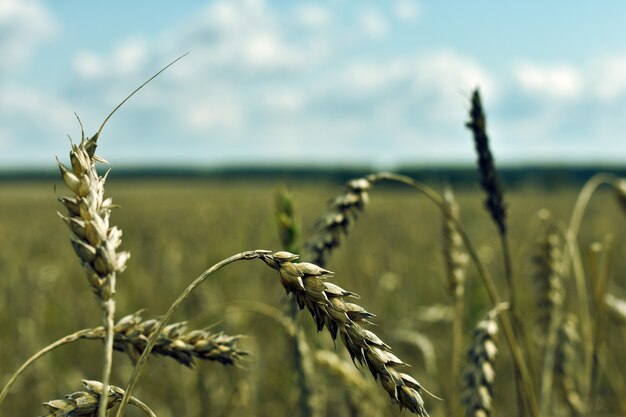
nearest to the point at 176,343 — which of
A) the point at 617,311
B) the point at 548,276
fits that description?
the point at 548,276

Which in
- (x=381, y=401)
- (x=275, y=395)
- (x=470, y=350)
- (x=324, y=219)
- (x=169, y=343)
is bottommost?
(x=275, y=395)

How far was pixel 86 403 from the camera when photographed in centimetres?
82

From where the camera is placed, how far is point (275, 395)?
3973 millimetres

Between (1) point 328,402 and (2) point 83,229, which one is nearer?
(2) point 83,229

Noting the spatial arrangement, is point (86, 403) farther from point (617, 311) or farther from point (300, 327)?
point (617, 311)

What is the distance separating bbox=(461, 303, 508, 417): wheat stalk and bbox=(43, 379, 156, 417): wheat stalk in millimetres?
777

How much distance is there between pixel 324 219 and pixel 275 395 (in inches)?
108

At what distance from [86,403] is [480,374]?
847 mm

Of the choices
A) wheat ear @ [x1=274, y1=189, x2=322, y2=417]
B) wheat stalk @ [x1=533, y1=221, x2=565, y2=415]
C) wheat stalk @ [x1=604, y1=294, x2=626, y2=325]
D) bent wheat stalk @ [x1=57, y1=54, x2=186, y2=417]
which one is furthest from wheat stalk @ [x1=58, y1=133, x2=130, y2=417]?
wheat stalk @ [x1=604, y1=294, x2=626, y2=325]

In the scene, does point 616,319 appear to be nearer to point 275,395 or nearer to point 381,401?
point 381,401

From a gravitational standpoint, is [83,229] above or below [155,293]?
above

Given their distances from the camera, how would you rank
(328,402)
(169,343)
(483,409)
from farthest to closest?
(328,402) → (483,409) → (169,343)

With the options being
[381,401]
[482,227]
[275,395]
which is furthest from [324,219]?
[482,227]

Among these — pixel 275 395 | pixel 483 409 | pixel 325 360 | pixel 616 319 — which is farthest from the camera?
pixel 275 395
